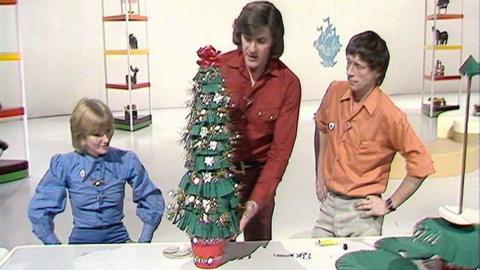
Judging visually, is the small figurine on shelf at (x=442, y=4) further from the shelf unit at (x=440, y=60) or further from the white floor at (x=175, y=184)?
the white floor at (x=175, y=184)

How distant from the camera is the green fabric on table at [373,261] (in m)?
1.08

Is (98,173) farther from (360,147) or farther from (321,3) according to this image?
(321,3)

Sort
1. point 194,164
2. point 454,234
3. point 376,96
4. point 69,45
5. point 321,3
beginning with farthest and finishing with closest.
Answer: point 69,45 < point 321,3 < point 376,96 < point 194,164 < point 454,234

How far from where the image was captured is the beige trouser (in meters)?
1.47

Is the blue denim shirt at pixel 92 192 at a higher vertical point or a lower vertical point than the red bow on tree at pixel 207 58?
lower

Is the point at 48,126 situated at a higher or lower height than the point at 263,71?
lower

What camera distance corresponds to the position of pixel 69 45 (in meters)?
4.90

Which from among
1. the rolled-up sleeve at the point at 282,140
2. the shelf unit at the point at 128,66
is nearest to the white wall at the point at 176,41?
the shelf unit at the point at 128,66

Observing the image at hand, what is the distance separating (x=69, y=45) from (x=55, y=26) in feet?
0.66

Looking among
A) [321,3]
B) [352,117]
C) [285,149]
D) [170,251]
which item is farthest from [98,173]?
[321,3]

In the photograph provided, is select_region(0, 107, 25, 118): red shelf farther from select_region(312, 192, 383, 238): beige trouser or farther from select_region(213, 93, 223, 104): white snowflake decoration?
select_region(213, 93, 223, 104): white snowflake decoration

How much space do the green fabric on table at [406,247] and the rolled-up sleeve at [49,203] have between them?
75 centimetres

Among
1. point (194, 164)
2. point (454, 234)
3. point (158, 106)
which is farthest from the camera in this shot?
point (158, 106)

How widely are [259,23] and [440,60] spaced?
2.75 metres
